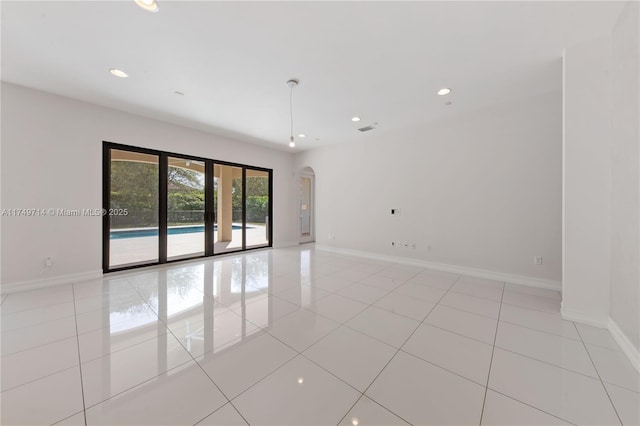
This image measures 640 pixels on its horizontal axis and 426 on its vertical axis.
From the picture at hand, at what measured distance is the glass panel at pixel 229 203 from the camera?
627 cm

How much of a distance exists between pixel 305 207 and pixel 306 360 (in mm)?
7163

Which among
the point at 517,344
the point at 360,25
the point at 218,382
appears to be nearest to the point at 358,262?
the point at 517,344

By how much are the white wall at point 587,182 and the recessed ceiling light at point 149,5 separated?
4375 mm

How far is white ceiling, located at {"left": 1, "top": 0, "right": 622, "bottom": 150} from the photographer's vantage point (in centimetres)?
209

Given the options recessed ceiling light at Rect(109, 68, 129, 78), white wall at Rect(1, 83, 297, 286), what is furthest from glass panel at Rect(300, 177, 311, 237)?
recessed ceiling light at Rect(109, 68, 129, 78)

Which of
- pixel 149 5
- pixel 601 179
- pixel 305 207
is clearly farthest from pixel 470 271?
pixel 305 207

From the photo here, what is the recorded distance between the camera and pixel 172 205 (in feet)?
16.5

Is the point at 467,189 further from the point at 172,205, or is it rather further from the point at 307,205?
the point at 172,205

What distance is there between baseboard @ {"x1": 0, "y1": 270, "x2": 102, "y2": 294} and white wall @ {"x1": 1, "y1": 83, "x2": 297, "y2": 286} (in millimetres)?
45

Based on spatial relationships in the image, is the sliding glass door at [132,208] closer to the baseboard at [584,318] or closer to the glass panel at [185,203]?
the glass panel at [185,203]

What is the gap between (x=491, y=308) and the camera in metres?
2.88

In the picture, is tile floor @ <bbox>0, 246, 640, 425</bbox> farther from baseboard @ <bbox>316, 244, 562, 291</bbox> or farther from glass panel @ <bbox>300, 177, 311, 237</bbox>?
glass panel @ <bbox>300, 177, 311, 237</bbox>

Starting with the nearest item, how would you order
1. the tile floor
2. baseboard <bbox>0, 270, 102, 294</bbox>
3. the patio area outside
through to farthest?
the tile floor
baseboard <bbox>0, 270, 102, 294</bbox>
the patio area outside

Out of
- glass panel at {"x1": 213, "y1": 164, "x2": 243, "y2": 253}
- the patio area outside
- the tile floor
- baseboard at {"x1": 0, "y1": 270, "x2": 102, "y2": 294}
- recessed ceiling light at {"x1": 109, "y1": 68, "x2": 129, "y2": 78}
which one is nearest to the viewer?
the tile floor
